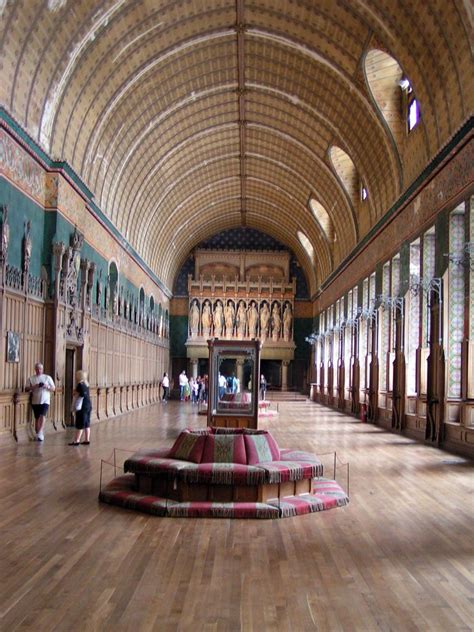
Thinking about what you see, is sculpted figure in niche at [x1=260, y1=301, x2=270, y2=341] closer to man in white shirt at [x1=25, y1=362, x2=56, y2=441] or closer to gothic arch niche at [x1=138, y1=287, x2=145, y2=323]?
gothic arch niche at [x1=138, y1=287, x2=145, y2=323]

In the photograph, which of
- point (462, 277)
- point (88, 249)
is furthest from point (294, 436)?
point (88, 249)

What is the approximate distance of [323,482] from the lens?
9617 mm

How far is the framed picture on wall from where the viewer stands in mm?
14711

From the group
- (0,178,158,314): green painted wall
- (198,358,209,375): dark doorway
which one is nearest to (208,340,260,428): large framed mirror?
(0,178,158,314): green painted wall

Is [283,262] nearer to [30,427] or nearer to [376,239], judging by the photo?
[376,239]

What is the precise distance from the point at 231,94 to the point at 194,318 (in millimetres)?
21699

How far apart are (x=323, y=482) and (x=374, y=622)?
4999 mm

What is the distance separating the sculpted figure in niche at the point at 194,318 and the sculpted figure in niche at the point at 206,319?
0.40 meters

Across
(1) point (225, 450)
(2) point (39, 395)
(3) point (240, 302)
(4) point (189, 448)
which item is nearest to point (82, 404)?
(2) point (39, 395)

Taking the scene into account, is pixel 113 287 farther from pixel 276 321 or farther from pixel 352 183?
pixel 276 321

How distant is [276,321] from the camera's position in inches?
1829

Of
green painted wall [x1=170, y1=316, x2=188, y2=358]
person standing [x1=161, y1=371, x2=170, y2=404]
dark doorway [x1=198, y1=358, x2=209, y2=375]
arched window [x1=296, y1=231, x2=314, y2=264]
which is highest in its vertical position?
arched window [x1=296, y1=231, x2=314, y2=264]

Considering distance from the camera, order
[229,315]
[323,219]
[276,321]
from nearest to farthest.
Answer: [323,219] → [229,315] → [276,321]

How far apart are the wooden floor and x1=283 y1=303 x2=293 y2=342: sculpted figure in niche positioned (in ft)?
118
